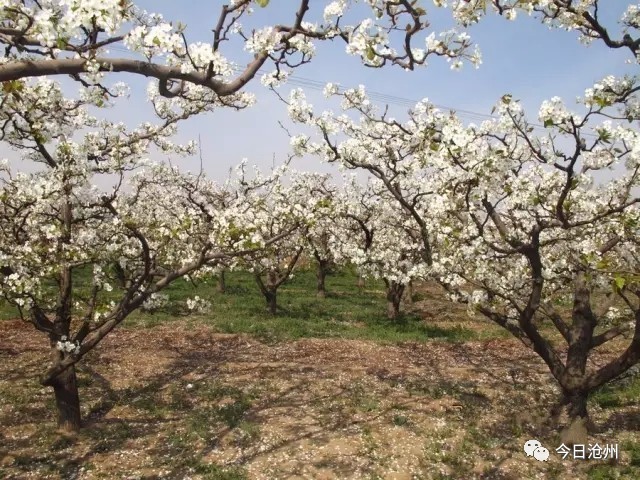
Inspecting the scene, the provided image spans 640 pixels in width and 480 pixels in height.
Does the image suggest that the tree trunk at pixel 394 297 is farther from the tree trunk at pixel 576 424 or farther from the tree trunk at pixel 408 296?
the tree trunk at pixel 576 424

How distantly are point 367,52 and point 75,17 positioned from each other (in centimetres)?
363

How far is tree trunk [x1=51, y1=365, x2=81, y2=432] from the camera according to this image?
10320 mm

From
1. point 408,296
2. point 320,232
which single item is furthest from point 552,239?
point 408,296

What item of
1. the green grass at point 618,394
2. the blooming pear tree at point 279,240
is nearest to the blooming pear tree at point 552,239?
the green grass at point 618,394

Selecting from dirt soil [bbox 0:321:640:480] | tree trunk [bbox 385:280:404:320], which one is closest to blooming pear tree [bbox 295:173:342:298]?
tree trunk [bbox 385:280:404:320]

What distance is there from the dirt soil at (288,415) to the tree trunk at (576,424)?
0.39 meters

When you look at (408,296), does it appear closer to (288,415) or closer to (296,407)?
(296,407)

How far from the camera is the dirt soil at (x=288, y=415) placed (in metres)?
9.28

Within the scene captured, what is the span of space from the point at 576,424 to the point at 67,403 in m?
10.4

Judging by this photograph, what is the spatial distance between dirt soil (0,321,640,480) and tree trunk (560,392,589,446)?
39cm

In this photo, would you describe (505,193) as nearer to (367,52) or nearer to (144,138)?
(367,52)

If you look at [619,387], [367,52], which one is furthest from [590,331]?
[367,52]

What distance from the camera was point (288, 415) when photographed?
11.6 meters

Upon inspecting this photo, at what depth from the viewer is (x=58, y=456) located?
948cm
